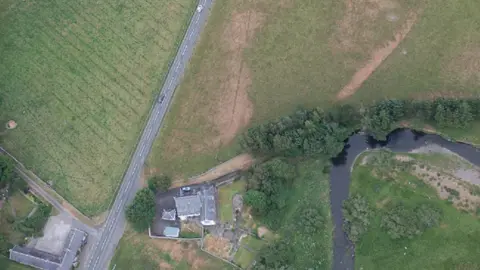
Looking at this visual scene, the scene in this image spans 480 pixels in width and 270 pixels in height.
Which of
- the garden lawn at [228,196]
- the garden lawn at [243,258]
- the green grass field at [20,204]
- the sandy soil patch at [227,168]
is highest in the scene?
the green grass field at [20,204]

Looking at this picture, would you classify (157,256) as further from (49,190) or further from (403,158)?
(403,158)

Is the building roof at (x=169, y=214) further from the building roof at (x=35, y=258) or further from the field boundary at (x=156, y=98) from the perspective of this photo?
the building roof at (x=35, y=258)

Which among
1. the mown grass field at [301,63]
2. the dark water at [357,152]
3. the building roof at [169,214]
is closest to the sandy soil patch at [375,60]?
the mown grass field at [301,63]

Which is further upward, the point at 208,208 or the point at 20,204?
the point at 20,204

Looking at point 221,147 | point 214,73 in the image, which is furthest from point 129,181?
point 214,73

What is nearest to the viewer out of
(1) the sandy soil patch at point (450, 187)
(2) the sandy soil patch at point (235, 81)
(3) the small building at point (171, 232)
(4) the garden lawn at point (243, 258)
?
(4) the garden lawn at point (243, 258)

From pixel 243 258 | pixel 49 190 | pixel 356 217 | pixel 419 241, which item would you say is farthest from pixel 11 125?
pixel 419 241

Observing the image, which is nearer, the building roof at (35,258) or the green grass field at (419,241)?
the green grass field at (419,241)
